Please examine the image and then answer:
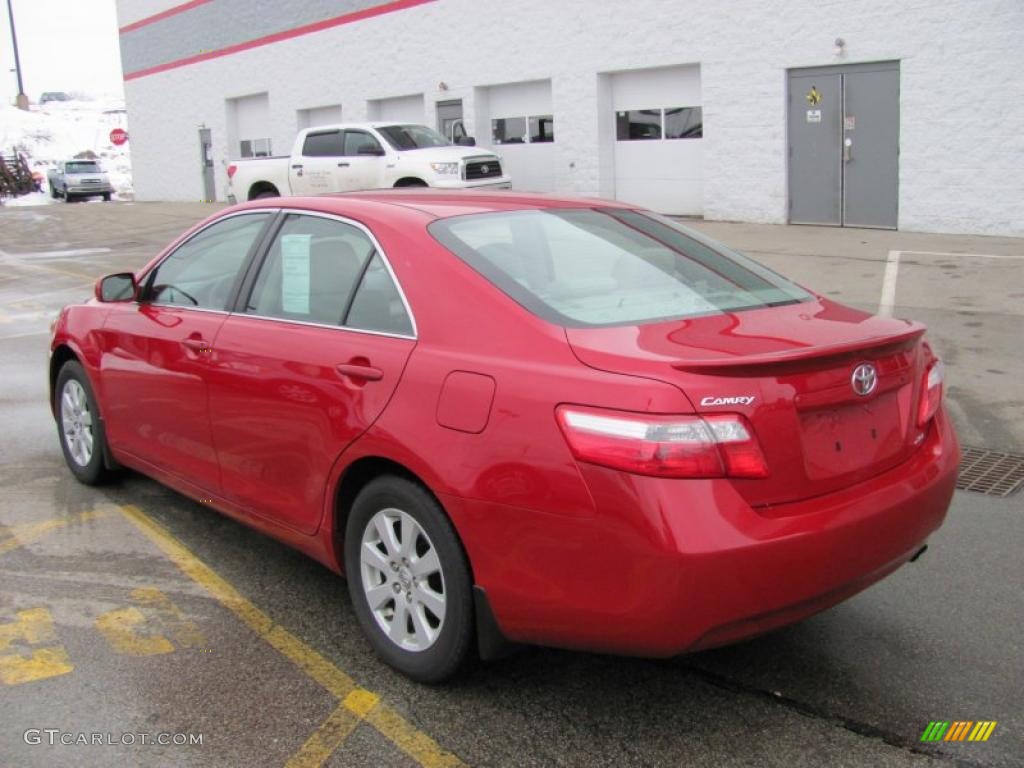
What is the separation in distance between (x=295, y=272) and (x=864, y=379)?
7.33 ft

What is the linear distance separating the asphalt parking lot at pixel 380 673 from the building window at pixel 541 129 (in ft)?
57.0

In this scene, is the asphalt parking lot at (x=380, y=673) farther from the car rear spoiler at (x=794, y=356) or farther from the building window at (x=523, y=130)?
the building window at (x=523, y=130)

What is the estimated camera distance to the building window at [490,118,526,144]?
22.5 metres

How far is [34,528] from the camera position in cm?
512

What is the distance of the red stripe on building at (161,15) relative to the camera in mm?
32156

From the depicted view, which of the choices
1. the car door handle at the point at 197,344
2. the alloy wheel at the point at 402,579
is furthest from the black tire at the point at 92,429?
the alloy wheel at the point at 402,579

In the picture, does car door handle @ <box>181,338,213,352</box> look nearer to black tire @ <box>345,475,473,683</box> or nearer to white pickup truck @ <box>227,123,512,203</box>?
black tire @ <box>345,475,473,683</box>

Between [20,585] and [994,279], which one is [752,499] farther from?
[994,279]

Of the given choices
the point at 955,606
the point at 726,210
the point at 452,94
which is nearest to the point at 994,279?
the point at 726,210

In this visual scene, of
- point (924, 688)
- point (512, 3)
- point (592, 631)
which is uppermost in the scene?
point (512, 3)

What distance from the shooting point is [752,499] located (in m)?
2.90

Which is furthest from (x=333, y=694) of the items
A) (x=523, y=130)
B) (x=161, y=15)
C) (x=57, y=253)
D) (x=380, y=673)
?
(x=161, y=15)

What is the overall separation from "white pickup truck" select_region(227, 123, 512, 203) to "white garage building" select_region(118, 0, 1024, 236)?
2946 mm

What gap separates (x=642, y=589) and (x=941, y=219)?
1497 cm
